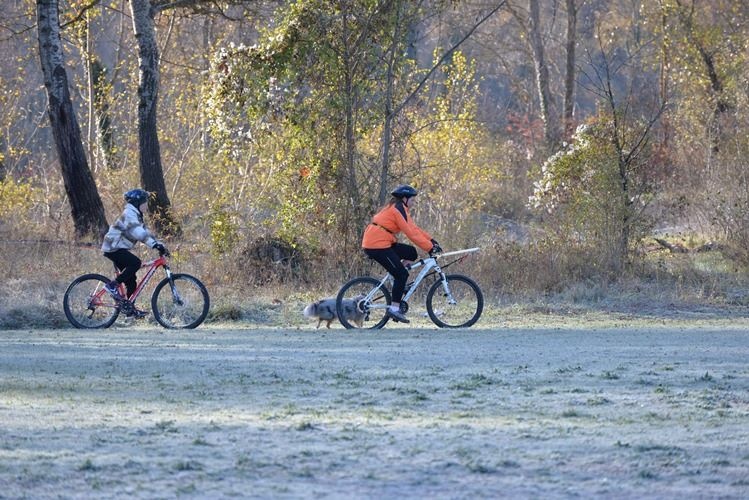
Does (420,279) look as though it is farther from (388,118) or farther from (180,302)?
(388,118)

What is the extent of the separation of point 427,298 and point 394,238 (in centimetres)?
89

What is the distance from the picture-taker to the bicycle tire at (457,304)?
15.2 metres

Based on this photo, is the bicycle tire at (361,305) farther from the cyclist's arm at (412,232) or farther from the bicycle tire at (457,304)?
the cyclist's arm at (412,232)

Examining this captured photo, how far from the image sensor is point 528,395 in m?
9.74

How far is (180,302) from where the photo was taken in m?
15.7

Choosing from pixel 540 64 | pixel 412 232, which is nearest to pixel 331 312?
pixel 412 232

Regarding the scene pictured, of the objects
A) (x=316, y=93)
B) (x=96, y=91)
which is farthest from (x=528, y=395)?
(x=96, y=91)

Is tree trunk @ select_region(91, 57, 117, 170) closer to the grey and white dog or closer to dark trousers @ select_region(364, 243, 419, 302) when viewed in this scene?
the grey and white dog

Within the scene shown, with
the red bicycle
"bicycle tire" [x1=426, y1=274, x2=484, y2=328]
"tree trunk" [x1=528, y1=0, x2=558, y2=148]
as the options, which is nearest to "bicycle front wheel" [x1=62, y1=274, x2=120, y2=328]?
the red bicycle

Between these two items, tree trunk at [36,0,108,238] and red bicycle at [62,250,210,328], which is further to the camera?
tree trunk at [36,0,108,238]

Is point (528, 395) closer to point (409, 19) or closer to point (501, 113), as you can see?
point (409, 19)

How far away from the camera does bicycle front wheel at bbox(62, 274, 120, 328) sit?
15758 millimetres

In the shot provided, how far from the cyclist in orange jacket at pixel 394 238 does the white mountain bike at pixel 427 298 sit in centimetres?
19

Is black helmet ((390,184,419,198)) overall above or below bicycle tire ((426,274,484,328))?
above
